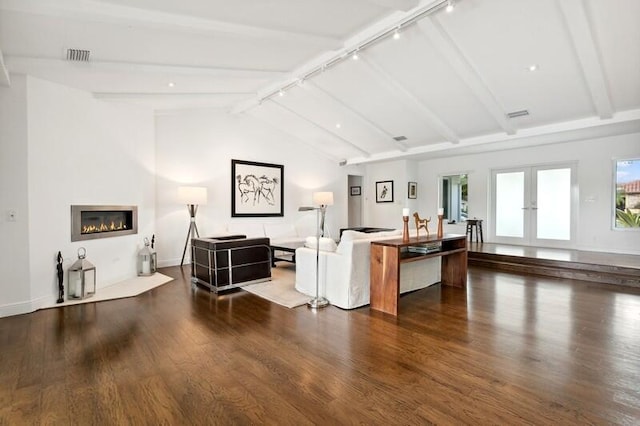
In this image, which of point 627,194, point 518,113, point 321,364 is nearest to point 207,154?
point 321,364

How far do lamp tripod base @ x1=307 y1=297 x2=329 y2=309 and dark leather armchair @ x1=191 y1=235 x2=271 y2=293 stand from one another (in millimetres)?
1270

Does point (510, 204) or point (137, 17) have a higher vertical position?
point (137, 17)

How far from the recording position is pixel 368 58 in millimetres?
4754

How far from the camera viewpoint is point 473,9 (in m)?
3.66

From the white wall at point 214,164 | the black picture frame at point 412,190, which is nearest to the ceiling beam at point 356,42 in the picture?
the white wall at point 214,164

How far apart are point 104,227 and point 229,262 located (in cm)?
193

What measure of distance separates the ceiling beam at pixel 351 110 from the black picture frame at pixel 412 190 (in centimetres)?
169

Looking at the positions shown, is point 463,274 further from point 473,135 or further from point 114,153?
point 114,153

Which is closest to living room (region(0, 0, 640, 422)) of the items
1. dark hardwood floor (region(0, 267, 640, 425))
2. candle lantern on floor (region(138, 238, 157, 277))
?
candle lantern on floor (region(138, 238, 157, 277))

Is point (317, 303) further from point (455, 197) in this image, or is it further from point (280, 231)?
point (455, 197)

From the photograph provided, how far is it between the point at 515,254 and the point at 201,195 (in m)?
5.99

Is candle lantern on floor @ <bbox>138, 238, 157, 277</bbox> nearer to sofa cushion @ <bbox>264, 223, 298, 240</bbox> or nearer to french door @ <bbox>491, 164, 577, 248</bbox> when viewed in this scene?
sofa cushion @ <bbox>264, 223, 298, 240</bbox>

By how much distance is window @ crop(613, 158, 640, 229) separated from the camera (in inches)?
240

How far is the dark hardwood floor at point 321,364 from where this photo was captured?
1.79m
